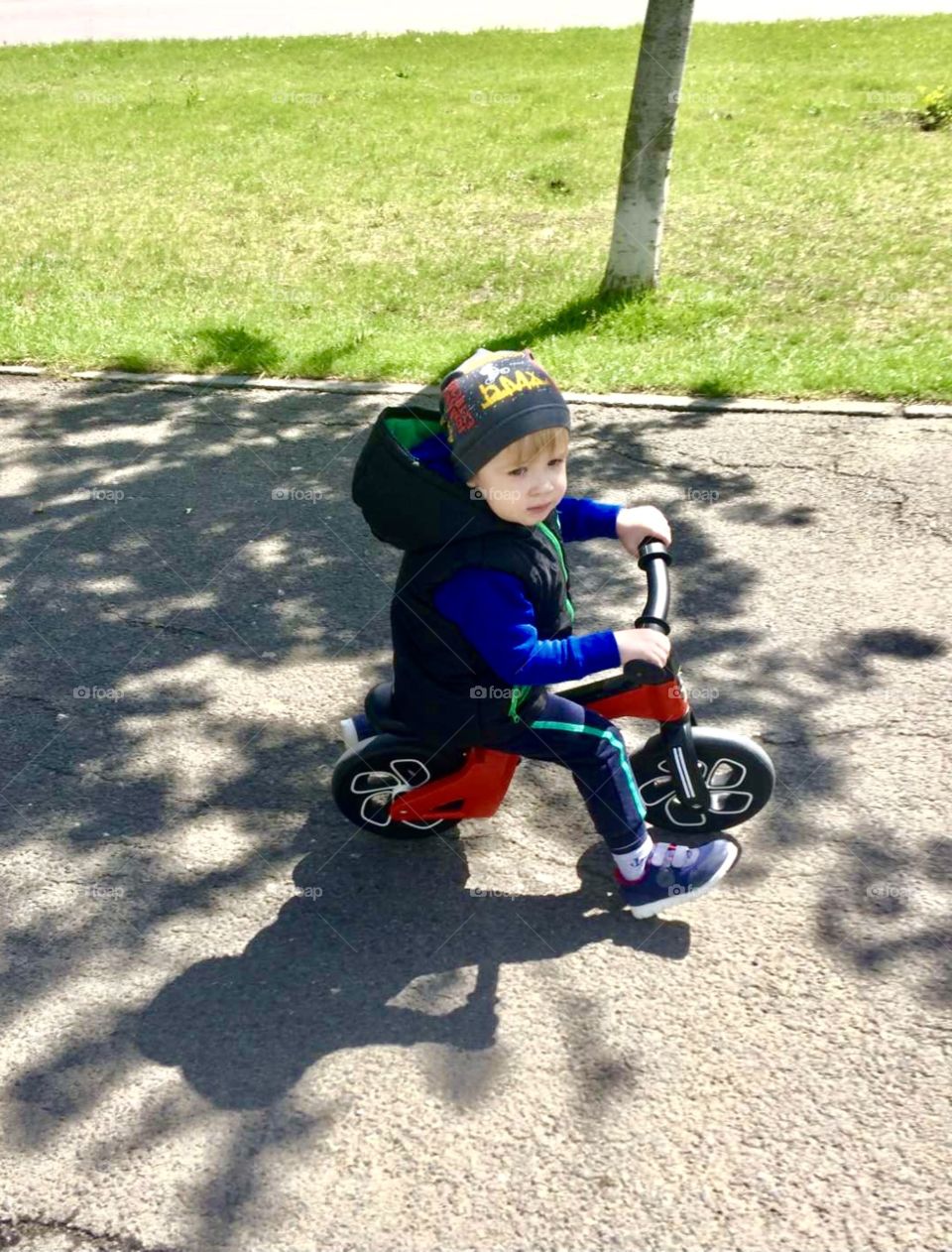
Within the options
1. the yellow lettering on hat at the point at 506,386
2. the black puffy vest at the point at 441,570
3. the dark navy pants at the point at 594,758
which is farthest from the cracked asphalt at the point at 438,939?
the yellow lettering on hat at the point at 506,386

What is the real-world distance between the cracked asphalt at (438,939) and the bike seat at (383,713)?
0.46m

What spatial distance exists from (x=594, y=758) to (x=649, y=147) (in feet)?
18.8

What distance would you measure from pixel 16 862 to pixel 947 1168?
284 cm

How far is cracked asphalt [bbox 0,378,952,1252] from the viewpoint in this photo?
9.61 ft

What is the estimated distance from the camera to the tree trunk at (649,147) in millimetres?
7707

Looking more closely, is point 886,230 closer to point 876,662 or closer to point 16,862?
point 876,662

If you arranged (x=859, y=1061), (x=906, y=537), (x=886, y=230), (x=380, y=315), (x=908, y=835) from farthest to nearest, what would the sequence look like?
(x=886, y=230)
(x=380, y=315)
(x=906, y=537)
(x=908, y=835)
(x=859, y=1061)

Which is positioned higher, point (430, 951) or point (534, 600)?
point (534, 600)

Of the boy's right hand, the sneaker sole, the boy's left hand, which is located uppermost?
the boy's left hand

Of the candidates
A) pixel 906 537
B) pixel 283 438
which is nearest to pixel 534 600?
pixel 906 537

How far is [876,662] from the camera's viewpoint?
480 cm

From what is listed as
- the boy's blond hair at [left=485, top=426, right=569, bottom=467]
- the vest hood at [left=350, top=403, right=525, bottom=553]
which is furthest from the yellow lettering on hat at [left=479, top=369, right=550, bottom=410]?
the vest hood at [left=350, top=403, right=525, bottom=553]

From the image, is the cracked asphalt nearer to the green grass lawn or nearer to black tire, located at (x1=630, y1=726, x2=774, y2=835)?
black tire, located at (x1=630, y1=726, x2=774, y2=835)

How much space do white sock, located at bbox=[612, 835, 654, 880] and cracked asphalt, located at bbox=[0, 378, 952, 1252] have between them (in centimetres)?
17
